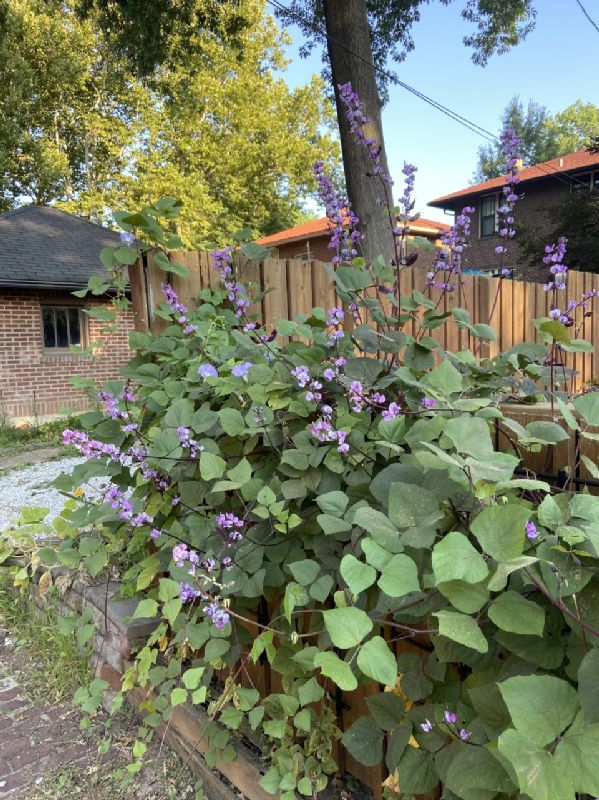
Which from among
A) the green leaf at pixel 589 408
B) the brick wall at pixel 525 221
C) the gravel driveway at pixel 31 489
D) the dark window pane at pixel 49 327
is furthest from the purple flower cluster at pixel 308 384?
the brick wall at pixel 525 221

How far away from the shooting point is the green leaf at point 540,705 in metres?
0.64

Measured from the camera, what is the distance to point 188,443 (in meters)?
1.47

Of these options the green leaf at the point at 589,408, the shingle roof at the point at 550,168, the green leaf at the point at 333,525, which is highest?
the shingle roof at the point at 550,168

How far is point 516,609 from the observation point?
2.55 ft

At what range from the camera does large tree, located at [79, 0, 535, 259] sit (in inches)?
216

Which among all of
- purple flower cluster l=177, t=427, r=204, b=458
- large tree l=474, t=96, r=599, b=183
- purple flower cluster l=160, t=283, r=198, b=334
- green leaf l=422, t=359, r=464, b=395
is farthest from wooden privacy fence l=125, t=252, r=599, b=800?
large tree l=474, t=96, r=599, b=183

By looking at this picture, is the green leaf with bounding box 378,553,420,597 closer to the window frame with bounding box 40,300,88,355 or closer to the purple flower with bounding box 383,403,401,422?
the purple flower with bounding box 383,403,401,422

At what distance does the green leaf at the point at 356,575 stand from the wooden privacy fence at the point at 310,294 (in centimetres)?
155

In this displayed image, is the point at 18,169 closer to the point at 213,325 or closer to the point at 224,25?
the point at 224,25

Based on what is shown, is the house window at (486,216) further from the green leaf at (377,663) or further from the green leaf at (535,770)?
the green leaf at (535,770)

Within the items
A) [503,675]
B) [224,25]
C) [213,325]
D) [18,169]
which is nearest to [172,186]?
[18,169]

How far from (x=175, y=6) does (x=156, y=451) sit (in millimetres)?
8081

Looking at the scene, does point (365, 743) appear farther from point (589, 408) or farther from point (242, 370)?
point (242, 370)

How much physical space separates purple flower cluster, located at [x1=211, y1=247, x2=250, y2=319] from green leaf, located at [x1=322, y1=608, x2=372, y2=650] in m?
1.46
